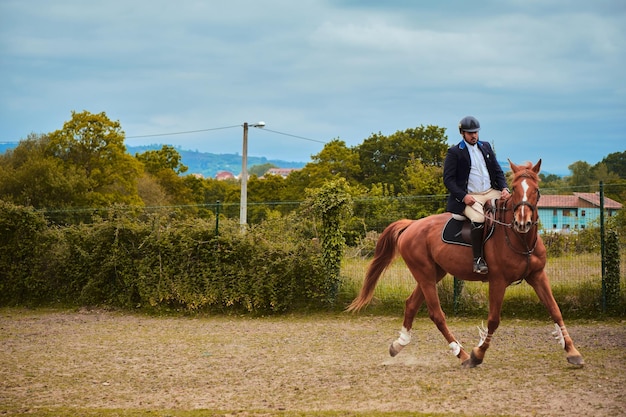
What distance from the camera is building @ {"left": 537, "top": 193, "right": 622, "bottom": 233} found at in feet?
42.7

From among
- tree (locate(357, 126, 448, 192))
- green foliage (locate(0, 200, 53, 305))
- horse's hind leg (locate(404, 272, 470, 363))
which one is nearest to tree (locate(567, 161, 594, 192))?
tree (locate(357, 126, 448, 192))

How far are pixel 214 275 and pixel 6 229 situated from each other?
593 centimetres

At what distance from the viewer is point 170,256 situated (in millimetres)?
15531

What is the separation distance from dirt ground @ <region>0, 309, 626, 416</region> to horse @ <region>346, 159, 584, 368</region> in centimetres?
36

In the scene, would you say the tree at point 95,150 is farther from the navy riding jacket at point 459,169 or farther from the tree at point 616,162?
the tree at point 616,162

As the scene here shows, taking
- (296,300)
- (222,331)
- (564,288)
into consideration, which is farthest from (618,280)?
(222,331)

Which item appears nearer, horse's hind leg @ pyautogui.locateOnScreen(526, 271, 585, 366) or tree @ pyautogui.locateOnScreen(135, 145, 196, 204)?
horse's hind leg @ pyautogui.locateOnScreen(526, 271, 585, 366)

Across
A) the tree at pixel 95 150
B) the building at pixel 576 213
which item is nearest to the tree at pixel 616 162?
the tree at pixel 95 150

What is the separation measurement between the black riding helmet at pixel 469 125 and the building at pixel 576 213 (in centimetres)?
436

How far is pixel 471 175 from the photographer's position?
887 centimetres

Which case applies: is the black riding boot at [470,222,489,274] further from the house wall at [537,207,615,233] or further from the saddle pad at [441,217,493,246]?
the house wall at [537,207,615,233]

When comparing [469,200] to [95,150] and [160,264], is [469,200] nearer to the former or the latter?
[160,264]

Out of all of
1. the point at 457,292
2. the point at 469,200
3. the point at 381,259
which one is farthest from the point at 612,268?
the point at 469,200

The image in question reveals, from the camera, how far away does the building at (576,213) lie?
13016 mm
